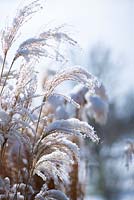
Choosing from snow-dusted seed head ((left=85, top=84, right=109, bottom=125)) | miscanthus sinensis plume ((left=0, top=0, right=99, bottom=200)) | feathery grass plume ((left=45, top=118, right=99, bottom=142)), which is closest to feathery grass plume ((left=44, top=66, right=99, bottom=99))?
miscanthus sinensis plume ((left=0, top=0, right=99, bottom=200))

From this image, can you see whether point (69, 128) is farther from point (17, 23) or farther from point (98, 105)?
point (98, 105)

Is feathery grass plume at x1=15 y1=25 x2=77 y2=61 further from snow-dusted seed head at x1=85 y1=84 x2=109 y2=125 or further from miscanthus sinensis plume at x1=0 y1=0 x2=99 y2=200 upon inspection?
snow-dusted seed head at x1=85 y1=84 x2=109 y2=125

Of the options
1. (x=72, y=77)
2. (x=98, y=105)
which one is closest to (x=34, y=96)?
(x=72, y=77)

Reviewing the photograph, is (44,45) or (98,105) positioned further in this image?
(98,105)

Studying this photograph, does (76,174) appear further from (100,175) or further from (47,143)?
(100,175)

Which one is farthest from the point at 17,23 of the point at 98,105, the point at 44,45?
the point at 98,105

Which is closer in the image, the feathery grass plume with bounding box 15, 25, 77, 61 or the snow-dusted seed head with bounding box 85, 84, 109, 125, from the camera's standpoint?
the feathery grass plume with bounding box 15, 25, 77, 61

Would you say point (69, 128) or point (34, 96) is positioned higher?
point (34, 96)

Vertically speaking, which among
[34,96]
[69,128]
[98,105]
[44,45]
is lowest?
[69,128]

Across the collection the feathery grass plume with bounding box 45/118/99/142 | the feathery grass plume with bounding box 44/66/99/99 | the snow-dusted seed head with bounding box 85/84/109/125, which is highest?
the snow-dusted seed head with bounding box 85/84/109/125

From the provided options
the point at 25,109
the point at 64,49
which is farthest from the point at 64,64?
the point at 25,109

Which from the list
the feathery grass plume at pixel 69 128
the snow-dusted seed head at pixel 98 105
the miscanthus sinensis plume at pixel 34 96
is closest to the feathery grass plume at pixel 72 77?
the miscanthus sinensis plume at pixel 34 96
